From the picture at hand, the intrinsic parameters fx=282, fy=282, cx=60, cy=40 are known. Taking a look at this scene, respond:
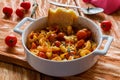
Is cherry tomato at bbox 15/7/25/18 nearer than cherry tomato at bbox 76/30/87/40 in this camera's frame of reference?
No

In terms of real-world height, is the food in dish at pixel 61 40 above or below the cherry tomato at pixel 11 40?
above

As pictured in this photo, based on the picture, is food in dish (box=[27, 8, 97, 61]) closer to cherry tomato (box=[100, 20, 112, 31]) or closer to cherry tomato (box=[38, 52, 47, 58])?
cherry tomato (box=[38, 52, 47, 58])

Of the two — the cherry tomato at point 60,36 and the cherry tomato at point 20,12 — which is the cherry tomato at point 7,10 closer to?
the cherry tomato at point 20,12

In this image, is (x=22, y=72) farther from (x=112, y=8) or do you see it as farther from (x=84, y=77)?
(x=112, y=8)

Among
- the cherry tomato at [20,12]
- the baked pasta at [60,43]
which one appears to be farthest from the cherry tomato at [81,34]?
the cherry tomato at [20,12]

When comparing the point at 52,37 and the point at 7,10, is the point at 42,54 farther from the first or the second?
the point at 7,10

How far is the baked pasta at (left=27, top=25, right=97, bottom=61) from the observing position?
81 centimetres

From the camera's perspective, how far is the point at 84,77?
2.72ft

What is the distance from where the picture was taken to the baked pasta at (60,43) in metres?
0.81

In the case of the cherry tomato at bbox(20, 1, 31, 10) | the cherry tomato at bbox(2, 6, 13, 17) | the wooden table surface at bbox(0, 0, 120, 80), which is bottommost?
the wooden table surface at bbox(0, 0, 120, 80)


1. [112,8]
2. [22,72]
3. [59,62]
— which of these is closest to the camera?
[59,62]

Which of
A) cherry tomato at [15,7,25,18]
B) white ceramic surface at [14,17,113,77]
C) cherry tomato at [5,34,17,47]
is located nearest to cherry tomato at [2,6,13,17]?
cherry tomato at [15,7,25,18]

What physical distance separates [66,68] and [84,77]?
8 cm

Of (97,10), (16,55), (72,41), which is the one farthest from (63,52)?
(97,10)
